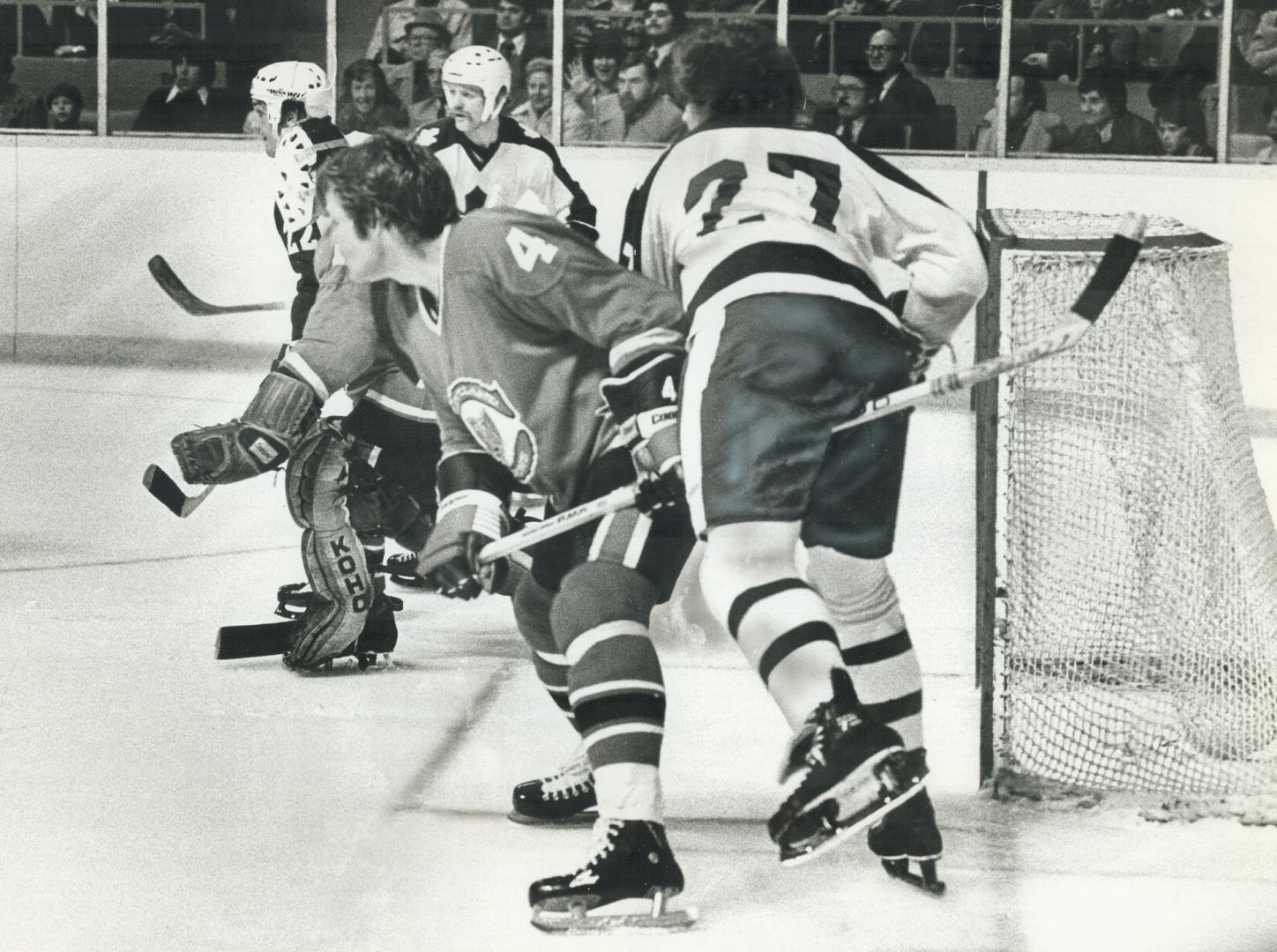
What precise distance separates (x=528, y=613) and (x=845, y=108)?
2.68 feet

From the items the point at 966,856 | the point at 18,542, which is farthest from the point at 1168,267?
the point at 18,542

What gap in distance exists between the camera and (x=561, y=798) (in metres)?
2.51

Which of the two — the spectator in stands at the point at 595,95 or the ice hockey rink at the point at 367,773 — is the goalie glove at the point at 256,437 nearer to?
the ice hockey rink at the point at 367,773

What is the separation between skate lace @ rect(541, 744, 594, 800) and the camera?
8.21 ft

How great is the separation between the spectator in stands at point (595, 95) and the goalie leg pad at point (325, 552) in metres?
0.60

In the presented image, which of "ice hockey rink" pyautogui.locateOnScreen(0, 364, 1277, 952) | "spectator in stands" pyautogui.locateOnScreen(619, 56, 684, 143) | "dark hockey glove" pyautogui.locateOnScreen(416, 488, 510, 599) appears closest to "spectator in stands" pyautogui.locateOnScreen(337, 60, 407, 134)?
"spectator in stands" pyautogui.locateOnScreen(619, 56, 684, 143)

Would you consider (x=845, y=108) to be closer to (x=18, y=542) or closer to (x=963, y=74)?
(x=963, y=74)

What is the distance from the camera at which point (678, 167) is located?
2.38 m

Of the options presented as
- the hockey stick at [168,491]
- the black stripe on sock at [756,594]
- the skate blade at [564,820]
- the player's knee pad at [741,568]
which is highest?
the hockey stick at [168,491]

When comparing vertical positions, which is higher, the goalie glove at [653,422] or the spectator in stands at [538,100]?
the spectator in stands at [538,100]

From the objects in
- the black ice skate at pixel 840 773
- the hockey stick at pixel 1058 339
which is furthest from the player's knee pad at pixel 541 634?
the hockey stick at pixel 1058 339

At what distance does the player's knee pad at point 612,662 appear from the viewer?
2.38 meters

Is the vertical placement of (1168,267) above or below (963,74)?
below

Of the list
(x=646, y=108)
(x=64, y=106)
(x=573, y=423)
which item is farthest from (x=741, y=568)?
(x=64, y=106)
